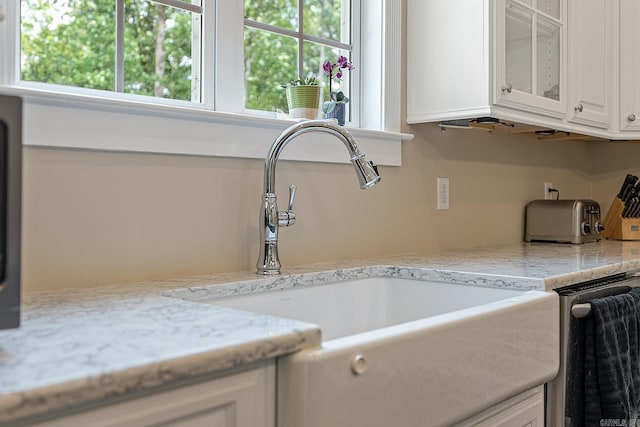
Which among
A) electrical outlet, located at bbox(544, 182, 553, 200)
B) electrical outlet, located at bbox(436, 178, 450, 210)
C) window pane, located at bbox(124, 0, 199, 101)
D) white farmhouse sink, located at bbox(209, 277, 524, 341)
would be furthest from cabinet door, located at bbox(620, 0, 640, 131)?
window pane, located at bbox(124, 0, 199, 101)

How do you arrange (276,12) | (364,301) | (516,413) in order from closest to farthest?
(516,413), (364,301), (276,12)

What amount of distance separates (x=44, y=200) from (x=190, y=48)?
1.92 feet

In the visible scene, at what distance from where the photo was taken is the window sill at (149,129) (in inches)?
45.3

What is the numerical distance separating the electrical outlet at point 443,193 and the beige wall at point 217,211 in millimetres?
26

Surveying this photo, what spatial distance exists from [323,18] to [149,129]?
2.98 feet

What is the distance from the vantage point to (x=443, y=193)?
2.13m

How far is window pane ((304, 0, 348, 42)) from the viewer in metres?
1.97

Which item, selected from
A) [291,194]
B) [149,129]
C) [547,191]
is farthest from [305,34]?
[547,191]

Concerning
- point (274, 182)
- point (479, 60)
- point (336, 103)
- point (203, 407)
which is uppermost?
point (479, 60)

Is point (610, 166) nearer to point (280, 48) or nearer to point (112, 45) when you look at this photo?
point (280, 48)

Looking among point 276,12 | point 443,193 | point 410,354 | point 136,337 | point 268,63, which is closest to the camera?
point 136,337

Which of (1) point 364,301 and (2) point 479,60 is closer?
(1) point 364,301

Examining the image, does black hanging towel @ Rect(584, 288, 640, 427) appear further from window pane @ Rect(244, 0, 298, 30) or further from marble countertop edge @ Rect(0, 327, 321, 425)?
window pane @ Rect(244, 0, 298, 30)

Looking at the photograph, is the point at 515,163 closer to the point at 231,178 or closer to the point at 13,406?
the point at 231,178
